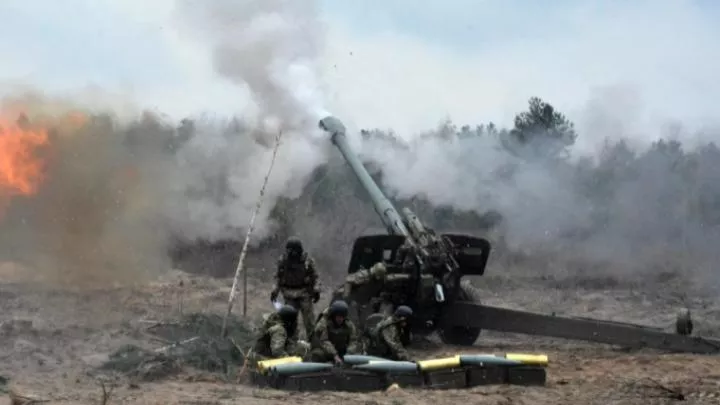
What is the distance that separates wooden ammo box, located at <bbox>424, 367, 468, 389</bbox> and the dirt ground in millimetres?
245

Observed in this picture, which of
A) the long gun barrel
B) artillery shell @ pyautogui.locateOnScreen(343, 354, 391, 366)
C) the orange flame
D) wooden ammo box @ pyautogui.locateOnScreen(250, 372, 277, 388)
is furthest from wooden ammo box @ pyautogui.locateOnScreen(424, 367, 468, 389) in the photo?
the orange flame

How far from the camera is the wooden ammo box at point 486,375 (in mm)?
10289

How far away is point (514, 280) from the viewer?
21.4 m

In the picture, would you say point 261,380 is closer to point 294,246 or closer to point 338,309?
point 338,309

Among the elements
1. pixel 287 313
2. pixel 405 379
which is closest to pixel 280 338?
pixel 287 313

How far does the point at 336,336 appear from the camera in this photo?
11.2 m

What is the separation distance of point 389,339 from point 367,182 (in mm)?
4721

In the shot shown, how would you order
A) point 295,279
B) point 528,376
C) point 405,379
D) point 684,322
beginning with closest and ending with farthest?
point 405,379, point 528,376, point 684,322, point 295,279

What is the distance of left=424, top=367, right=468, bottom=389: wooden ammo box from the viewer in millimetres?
10172

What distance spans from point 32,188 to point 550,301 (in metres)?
10.7

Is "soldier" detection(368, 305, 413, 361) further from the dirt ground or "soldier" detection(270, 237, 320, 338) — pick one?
"soldier" detection(270, 237, 320, 338)

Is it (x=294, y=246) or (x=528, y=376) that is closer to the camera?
(x=528, y=376)

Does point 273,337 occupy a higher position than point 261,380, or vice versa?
point 273,337

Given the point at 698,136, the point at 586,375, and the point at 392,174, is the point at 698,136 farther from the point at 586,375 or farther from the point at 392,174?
the point at 586,375
